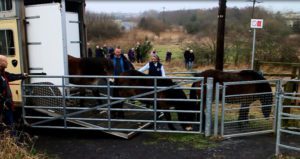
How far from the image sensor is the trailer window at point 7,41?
6531 millimetres

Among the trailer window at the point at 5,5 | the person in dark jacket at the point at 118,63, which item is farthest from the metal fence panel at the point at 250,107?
the trailer window at the point at 5,5

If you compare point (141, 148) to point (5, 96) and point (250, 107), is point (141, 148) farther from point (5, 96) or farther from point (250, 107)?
point (5, 96)

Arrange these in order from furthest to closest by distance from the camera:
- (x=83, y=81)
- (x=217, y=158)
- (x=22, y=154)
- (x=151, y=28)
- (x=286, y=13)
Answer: (x=151, y=28)
(x=286, y=13)
(x=83, y=81)
(x=217, y=158)
(x=22, y=154)

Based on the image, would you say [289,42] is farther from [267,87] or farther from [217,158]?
[217,158]

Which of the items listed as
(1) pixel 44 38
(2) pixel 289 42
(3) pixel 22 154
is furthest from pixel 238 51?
(3) pixel 22 154

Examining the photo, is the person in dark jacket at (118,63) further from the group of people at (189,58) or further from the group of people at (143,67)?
the group of people at (189,58)

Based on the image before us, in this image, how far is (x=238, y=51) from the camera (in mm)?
21000

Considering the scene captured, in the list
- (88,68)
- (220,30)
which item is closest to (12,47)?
(88,68)

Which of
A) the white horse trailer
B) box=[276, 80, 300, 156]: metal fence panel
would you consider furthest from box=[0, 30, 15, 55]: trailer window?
box=[276, 80, 300, 156]: metal fence panel

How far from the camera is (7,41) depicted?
6.59 metres

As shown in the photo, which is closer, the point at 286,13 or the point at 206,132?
the point at 206,132

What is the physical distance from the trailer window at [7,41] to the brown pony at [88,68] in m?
1.23

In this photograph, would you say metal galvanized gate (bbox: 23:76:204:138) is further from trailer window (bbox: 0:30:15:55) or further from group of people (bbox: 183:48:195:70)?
group of people (bbox: 183:48:195:70)

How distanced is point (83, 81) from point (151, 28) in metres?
28.8
